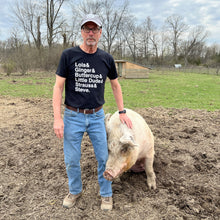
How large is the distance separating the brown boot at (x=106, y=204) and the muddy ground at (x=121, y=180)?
6cm

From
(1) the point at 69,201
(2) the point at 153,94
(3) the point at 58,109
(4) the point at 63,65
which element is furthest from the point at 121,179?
(2) the point at 153,94

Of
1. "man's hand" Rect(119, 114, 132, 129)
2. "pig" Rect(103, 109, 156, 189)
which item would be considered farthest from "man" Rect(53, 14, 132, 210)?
"man's hand" Rect(119, 114, 132, 129)

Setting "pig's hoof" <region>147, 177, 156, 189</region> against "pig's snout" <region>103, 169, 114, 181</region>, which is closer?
"pig's snout" <region>103, 169, 114, 181</region>

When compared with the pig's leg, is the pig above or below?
above

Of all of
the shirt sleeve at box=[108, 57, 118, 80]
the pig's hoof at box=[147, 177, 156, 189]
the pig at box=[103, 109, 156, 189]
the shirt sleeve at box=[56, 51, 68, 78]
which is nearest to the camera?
the shirt sleeve at box=[56, 51, 68, 78]

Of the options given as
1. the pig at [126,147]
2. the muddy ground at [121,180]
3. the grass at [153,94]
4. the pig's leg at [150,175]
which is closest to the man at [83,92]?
the pig at [126,147]

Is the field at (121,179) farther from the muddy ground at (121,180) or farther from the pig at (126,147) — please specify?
the pig at (126,147)

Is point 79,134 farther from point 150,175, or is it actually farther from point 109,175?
point 150,175

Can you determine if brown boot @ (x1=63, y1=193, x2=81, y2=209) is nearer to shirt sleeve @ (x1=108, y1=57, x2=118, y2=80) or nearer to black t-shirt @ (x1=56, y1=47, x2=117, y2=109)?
black t-shirt @ (x1=56, y1=47, x2=117, y2=109)

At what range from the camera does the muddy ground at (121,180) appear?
2652 mm

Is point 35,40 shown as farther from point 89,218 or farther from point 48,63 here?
point 89,218

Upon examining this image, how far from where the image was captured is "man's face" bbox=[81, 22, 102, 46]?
2314 mm

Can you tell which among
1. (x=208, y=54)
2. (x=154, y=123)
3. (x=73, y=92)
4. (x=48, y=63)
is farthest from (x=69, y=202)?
(x=208, y=54)

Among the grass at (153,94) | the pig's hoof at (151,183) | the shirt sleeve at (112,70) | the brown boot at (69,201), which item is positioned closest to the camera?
the shirt sleeve at (112,70)
